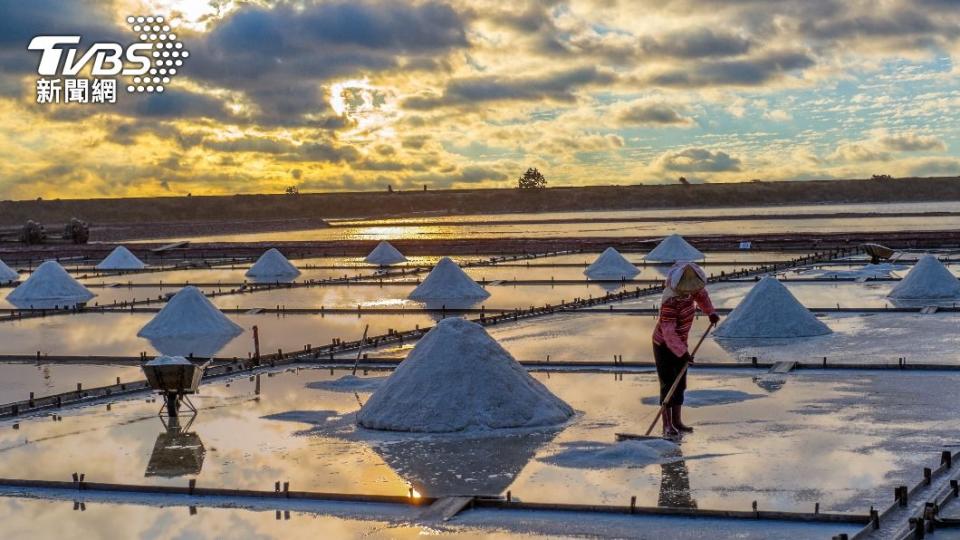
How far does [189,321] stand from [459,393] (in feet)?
28.1

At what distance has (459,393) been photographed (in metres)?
9.96

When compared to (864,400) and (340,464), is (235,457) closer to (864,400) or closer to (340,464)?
(340,464)

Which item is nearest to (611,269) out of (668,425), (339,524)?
(668,425)

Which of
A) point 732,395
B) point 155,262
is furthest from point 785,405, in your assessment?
point 155,262

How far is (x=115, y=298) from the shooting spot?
81.0 ft

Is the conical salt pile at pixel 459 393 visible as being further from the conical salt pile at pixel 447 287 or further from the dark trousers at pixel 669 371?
the conical salt pile at pixel 447 287

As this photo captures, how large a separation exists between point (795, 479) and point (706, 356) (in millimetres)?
6144

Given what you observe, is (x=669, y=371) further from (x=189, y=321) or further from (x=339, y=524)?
(x=189, y=321)

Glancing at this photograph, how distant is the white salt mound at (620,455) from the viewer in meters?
8.46

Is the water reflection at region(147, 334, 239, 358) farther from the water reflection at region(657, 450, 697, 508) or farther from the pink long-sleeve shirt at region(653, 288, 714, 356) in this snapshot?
the water reflection at region(657, 450, 697, 508)

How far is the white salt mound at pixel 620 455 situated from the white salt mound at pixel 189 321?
9.59 meters

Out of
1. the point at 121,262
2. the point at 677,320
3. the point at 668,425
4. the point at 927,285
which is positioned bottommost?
the point at 668,425

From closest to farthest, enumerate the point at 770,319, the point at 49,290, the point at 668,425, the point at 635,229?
1. the point at 668,425
2. the point at 770,319
3. the point at 49,290
4. the point at 635,229

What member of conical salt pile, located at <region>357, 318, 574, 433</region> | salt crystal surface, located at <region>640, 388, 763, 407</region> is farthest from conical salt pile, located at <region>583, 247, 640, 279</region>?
conical salt pile, located at <region>357, 318, 574, 433</region>
